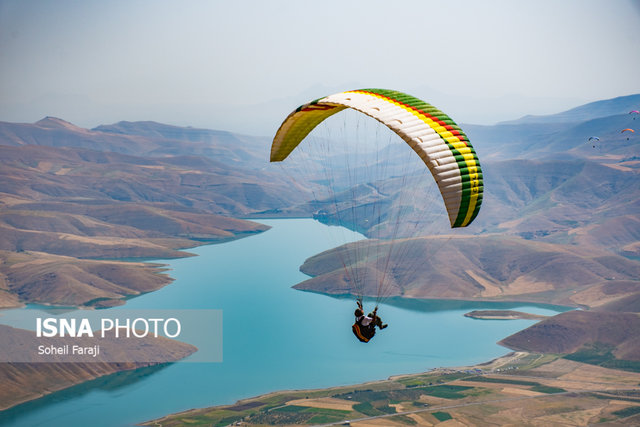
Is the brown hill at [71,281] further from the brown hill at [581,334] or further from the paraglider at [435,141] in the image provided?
the paraglider at [435,141]

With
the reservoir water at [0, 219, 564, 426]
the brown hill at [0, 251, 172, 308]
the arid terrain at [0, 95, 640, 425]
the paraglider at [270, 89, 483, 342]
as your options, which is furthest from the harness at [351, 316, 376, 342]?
the brown hill at [0, 251, 172, 308]

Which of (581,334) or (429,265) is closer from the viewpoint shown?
(581,334)

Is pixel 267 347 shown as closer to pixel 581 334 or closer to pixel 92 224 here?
pixel 581 334

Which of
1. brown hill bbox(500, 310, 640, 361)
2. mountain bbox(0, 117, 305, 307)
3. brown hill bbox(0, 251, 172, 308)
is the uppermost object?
mountain bbox(0, 117, 305, 307)

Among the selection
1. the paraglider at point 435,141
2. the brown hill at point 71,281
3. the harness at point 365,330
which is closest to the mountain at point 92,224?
the brown hill at point 71,281

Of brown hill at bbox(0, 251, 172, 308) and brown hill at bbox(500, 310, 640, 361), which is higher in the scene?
brown hill at bbox(0, 251, 172, 308)

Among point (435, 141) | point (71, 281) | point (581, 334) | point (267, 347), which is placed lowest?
point (581, 334)

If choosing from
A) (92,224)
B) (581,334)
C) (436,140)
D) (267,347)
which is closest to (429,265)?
(581,334)

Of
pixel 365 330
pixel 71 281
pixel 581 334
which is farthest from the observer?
pixel 71 281

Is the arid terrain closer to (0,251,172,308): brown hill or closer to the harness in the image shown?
(0,251,172,308): brown hill

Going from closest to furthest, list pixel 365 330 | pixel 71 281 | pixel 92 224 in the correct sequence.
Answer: pixel 365 330
pixel 71 281
pixel 92 224
